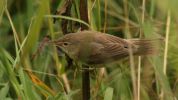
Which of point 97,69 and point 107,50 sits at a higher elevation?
point 107,50

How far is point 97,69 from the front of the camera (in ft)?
5.69

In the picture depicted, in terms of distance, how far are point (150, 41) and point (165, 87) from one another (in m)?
0.20

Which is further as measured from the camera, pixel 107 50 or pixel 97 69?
pixel 97 69

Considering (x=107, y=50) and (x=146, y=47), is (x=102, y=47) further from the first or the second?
(x=146, y=47)

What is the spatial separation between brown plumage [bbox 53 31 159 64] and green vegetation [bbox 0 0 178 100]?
0.04 m

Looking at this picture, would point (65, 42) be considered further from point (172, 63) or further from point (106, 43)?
point (172, 63)

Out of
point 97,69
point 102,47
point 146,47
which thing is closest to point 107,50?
point 102,47

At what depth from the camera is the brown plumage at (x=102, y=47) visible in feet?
4.79

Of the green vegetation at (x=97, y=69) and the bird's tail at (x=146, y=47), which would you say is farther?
the bird's tail at (x=146, y=47)

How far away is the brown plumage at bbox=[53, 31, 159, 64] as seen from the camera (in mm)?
1460

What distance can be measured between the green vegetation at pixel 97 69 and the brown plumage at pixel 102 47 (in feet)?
0.13

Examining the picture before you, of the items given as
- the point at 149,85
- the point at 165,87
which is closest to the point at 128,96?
the point at 149,85

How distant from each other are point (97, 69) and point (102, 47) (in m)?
0.25

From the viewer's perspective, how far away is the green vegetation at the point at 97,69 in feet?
4.66
